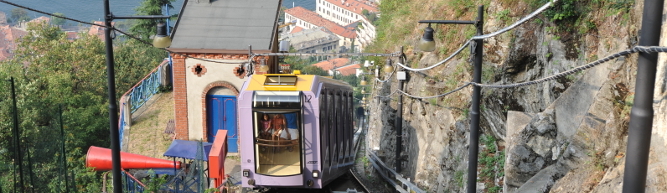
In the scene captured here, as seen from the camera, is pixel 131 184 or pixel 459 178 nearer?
A: pixel 131 184

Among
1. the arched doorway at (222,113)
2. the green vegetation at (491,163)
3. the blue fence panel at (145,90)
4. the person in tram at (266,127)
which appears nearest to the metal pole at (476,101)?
the green vegetation at (491,163)

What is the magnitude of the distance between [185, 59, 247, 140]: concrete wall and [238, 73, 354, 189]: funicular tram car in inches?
328

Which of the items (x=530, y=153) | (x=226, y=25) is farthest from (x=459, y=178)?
(x=226, y=25)

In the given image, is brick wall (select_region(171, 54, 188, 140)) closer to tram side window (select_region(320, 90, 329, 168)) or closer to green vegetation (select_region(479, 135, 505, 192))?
tram side window (select_region(320, 90, 329, 168))

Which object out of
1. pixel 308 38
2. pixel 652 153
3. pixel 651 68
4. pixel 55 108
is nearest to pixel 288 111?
pixel 652 153

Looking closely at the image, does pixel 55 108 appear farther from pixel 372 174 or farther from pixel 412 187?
pixel 412 187

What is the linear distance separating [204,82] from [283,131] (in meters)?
9.48

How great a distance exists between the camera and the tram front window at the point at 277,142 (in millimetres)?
12742

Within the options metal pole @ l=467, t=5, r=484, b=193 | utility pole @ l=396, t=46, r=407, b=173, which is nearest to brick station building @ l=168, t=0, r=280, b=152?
utility pole @ l=396, t=46, r=407, b=173

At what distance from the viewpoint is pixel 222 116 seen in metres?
21.8

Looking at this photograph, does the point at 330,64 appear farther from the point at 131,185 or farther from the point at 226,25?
the point at 131,185

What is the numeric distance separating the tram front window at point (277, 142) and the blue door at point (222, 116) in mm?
8722

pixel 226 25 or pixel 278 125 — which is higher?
pixel 226 25

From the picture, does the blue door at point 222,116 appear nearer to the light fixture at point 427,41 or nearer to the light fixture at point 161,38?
the light fixture at point 161,38
